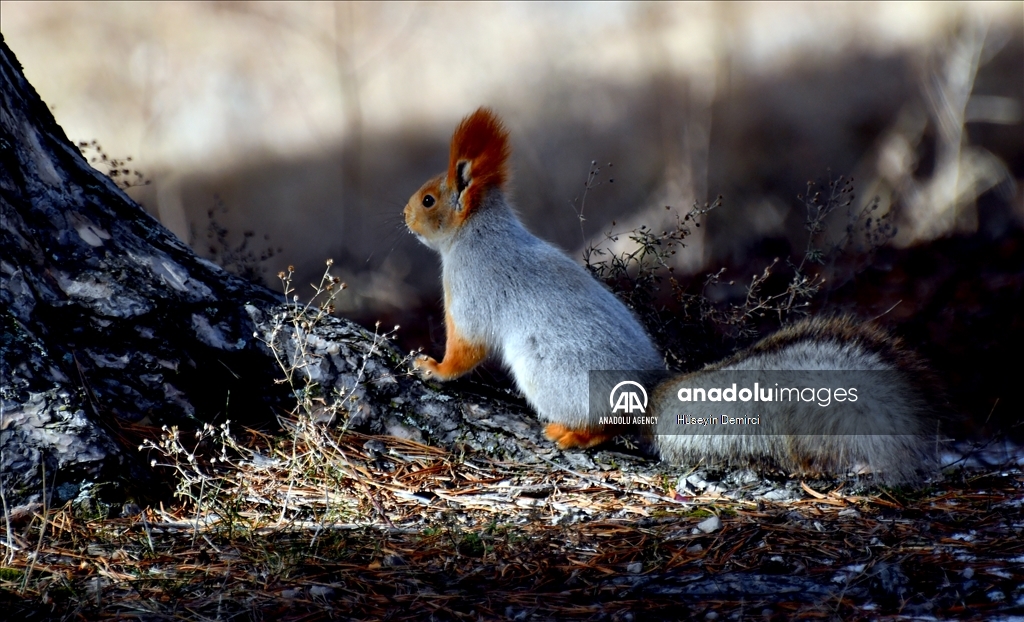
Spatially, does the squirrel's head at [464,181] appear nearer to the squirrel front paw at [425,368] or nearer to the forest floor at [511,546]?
the squirrel front paw at [425,368]

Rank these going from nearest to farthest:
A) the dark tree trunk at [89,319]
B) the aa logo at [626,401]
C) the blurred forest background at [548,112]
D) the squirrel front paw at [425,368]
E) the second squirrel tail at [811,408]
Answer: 1. the dark tree trunk at [89,319]
2. the second squirrel tail at [811,408]
3. the aa logo at [626,401]
4. the squirrel front paw at [425,368]
5. the blurred forest background at [548,112]

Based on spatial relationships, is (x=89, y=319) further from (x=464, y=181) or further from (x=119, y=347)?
(x=464, y=181)

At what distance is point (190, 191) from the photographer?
8.62m

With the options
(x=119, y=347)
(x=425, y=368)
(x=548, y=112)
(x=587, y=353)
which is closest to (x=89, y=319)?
(x=119, y=347)

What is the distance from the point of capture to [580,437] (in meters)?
2.91

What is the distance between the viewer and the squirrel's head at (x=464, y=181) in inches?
124

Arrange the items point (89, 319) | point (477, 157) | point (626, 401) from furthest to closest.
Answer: point (477, 157) < point (626, 401) < point (89, 319)

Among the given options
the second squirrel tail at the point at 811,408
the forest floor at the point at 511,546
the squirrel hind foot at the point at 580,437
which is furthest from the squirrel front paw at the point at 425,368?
the second squirrel tail at the point at 811,408

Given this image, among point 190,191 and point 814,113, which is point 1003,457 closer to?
point 814,113

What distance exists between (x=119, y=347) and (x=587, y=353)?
1439mm

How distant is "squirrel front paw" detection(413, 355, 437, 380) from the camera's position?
3061 millimetres

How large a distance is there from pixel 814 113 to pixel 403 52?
405 cm

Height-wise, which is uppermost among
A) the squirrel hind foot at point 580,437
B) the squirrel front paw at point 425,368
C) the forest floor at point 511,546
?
the squirrel front paw at point 425,368

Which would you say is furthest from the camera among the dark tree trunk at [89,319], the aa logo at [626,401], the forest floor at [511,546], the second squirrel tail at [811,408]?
the aa logo at [626,401]
